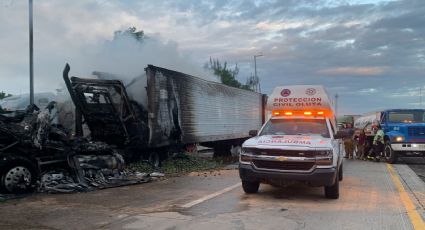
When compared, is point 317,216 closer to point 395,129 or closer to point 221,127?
point 221,127

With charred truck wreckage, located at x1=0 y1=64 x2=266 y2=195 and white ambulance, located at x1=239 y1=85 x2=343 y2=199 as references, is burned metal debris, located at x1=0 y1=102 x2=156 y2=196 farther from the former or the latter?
white ambulance, located at x1=239 y1=85 x2=343 y2=199

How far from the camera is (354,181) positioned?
486 inches

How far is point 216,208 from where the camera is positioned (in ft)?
26.6

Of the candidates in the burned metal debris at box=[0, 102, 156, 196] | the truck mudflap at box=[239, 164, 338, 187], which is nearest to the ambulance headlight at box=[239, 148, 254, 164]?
the truck mudflap at box=[239, 164, 338, 187]

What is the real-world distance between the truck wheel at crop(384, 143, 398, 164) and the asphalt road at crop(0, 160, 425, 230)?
829 cm

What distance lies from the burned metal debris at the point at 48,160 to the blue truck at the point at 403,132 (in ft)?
38.1

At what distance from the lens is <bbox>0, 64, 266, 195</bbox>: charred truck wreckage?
9.89 meters

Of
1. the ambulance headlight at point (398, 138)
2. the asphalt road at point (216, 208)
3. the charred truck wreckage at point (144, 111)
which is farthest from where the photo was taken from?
the ambulance headlight at point (398, 138)

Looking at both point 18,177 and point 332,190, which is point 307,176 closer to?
point 332,190

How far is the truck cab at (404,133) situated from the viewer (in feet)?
62.5

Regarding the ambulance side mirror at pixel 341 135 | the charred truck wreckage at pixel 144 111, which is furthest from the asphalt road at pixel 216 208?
the charred truck wreckage at pixel 144 111

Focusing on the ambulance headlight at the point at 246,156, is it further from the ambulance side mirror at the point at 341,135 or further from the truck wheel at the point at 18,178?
the truck wheel at the point at 18,178

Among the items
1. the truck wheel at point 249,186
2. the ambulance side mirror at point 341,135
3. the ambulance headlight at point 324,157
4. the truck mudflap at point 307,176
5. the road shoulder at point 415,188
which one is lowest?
the road shoulder at point 415,188

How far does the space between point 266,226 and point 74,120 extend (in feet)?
30.0
